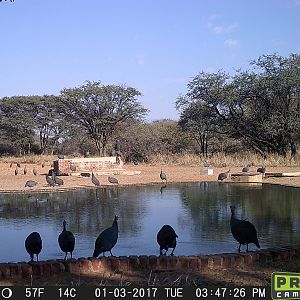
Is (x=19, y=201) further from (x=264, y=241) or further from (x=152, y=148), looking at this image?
(x=152, y=148)

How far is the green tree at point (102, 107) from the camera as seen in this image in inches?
1435

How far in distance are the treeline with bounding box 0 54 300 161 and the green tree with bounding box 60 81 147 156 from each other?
70mm

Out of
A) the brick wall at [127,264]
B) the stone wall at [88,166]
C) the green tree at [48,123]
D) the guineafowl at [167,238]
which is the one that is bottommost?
the brick wall at [127,264]

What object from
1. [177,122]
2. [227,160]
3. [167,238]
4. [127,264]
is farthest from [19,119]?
[127,264]

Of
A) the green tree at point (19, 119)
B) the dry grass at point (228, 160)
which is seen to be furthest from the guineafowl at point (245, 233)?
the green tree at point (19, 119)

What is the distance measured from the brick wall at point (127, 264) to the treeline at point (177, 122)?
72.9ft

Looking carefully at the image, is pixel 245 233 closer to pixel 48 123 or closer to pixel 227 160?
pixel 227 160

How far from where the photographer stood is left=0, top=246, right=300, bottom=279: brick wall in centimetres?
542

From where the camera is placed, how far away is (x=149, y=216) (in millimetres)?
10547

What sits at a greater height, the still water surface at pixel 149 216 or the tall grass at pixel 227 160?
the tall grass at pixel 227 160

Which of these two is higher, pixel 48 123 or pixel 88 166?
pixel 48 123

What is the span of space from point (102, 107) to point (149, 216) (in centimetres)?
2666

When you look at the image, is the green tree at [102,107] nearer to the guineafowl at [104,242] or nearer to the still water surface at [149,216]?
the still water surface at [149,216]

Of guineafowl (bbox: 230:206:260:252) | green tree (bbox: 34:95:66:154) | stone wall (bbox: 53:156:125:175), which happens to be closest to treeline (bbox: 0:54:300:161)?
green tree (bbox: 34:95:66:154)
